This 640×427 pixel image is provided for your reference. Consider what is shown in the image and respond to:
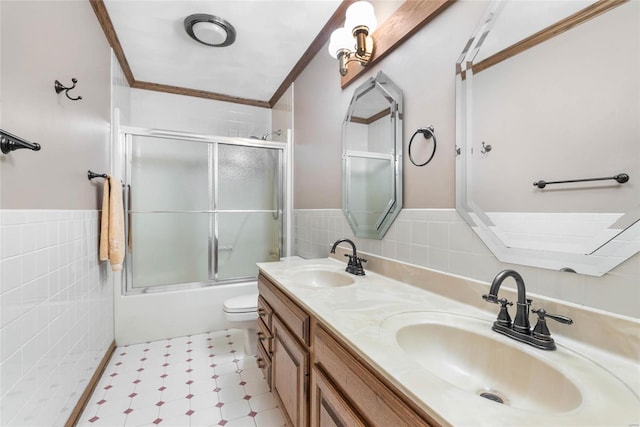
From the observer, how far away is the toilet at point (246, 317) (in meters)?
2.01

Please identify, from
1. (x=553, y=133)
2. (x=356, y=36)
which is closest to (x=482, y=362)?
(x=553, y=133)

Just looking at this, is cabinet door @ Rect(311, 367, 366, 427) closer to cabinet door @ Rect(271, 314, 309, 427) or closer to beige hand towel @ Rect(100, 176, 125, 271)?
cabinet door @ Rect(271, 314, 309, 427)

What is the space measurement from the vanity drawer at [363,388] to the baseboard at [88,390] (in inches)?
53.8

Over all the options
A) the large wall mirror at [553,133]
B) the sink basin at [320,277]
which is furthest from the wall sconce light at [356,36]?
the sink basin at [320,277]

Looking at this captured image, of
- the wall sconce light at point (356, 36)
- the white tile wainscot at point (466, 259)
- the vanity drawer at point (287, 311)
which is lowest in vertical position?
the vanity drawer at point (287, 311)

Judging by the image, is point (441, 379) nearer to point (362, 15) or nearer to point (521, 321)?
point (521, 321)

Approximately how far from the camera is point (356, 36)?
149 cm

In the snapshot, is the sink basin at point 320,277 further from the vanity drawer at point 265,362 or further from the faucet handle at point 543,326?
the faucet handle at point 543,326

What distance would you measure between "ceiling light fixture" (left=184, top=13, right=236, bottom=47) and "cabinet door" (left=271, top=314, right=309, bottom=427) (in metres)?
2.00

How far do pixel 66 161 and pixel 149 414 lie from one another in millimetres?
1401

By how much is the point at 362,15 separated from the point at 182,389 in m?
2.40

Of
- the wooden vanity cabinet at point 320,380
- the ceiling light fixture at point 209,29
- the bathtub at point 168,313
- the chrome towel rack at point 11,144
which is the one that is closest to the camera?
the wooden vanity cabinet at point 320,380

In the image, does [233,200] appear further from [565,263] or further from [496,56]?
[565,263]

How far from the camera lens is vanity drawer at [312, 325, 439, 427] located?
0.56 meters
